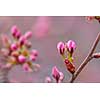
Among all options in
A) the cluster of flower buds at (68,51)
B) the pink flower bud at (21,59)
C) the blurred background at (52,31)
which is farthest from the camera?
the blurred background at (52,31)

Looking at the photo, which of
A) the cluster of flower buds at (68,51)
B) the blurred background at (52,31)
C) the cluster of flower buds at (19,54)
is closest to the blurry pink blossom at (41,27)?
the blurred background at (52,31)

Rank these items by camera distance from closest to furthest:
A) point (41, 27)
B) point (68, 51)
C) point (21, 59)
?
point (68, 51)
point (21, 59)
point (41, 27)

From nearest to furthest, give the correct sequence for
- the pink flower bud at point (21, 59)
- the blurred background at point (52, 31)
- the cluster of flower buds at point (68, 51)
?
the cluster of flower buds at point (68, 51), the pink flower bud at point (21, 59), the blurred background at point (52, 31)

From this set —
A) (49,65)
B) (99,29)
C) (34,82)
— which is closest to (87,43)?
(99,29)

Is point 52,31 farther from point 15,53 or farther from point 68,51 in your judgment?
point 68,51

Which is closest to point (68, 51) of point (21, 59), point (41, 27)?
point (21, 59)

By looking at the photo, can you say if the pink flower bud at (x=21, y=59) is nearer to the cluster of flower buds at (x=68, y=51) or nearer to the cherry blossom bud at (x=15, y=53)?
the cherry blossom bud at (x=15, y=53)

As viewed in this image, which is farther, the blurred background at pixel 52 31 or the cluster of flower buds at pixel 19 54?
the blurred background at pixel 52 31
